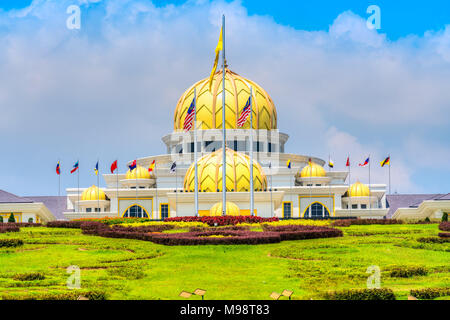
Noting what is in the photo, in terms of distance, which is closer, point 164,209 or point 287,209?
point 287,209

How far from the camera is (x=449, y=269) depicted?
1364 cm

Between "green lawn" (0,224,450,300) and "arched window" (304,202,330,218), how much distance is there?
23.5m

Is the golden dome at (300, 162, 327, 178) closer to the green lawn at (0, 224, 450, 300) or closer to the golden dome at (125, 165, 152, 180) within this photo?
the golden dome at (125, 165, 152, 180)

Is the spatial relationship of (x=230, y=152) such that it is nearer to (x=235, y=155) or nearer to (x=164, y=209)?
(x=235, y=155)

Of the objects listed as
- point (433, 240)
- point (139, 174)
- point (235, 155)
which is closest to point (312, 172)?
point (235, 155)

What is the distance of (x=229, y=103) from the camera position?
45250 mm

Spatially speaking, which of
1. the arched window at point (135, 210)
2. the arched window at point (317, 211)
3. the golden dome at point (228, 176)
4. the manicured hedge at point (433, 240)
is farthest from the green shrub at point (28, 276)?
Result: the arched window at point (317, 211)

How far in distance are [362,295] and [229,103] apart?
1385 inches

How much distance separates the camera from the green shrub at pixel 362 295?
34.9ft

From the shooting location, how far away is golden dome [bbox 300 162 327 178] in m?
47.4

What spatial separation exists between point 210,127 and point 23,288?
113 ft

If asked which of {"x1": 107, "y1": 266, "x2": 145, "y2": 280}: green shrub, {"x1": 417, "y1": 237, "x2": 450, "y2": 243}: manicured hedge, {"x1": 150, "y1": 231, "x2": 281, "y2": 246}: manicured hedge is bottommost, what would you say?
{"x1": 107, "y1": 266, "x2": 145, "y2": 280}: green shrub

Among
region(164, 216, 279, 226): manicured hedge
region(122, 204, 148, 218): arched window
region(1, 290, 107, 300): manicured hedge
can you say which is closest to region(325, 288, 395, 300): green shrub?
region(1, 290, 107, 300): manicured hedge
